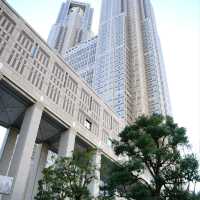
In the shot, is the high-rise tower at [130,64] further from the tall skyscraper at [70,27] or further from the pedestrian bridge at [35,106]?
the pedestrian bridge at [35,106]

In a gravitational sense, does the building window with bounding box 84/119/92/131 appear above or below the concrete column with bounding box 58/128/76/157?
above

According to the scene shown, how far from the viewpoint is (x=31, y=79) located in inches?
821

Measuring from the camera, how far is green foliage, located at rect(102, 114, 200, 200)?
12217 mm

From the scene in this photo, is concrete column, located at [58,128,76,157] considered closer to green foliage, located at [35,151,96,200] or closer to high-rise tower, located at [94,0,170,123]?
green foliage, located at [35,151,96,200]

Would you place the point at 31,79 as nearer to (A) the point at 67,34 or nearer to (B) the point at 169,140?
(B) the point at 169,140

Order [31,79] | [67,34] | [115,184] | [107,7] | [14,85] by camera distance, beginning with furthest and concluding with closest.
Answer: [67,34] → [107,7] → [31,79] → [14,85] → [115,184]

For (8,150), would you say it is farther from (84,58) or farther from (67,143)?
(84,58)

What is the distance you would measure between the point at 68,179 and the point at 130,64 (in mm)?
56951

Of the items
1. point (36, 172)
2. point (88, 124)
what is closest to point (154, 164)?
point (88, 124)

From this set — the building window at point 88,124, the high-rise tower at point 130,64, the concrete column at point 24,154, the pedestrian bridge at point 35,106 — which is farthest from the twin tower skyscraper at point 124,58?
the concrete column at point 24,154

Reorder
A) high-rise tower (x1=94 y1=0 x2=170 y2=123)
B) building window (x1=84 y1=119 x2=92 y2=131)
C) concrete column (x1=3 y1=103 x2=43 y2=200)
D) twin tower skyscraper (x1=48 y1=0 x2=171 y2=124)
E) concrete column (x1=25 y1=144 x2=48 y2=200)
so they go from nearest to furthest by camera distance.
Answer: concrete column (x1=3 y1=103 x2=43 y2=200) < concrete column (x1=25 y1=144 x2=48 y2=200) < building window (x1=84 y1=119 x2=92 y2=131) < high-rise tower (x1=94 y1=0 x2=170 y2=123) < twin tower skyscraper (x1=48 y1=0 x2=171 y2=124)

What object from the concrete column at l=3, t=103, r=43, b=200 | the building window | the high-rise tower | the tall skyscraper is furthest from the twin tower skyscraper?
the concrete column at l=3, t=103, r=43, b=200

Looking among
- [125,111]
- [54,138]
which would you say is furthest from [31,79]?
[125,111]

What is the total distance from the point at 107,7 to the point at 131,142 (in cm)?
→ 7891
